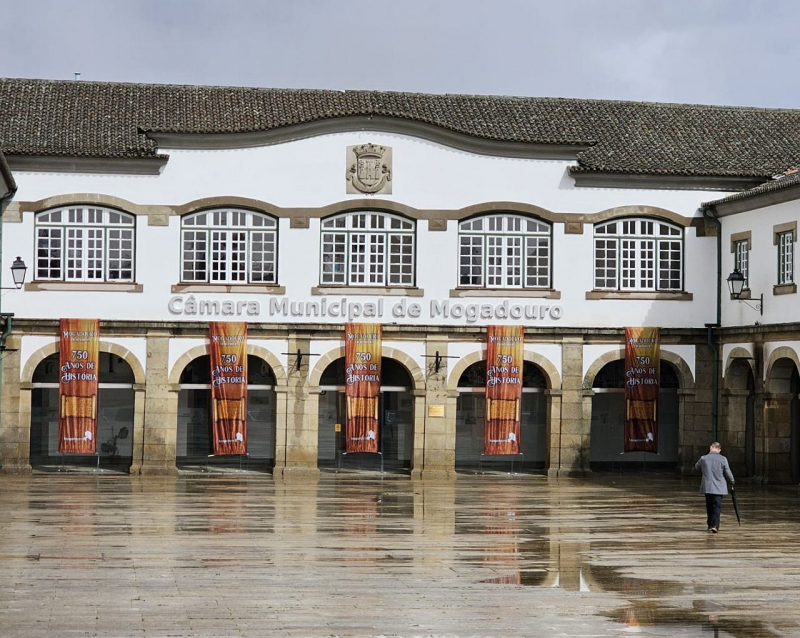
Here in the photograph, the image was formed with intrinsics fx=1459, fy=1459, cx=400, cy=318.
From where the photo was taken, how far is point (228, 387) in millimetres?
33375

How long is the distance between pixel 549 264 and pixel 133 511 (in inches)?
519

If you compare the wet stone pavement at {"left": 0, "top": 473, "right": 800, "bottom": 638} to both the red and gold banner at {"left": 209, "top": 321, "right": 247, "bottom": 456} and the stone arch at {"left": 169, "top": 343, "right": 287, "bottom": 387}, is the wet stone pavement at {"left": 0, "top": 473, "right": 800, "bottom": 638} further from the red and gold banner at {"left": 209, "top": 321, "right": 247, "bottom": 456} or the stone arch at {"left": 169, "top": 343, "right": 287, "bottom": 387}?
the stone arch at {"left": 169, "top": 343, "right": 287, "bottom": 387}

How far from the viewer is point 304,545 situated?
799 inches

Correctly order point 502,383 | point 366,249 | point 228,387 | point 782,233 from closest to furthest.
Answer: point 782,233, point 228,387, point 366,249, point 502,383

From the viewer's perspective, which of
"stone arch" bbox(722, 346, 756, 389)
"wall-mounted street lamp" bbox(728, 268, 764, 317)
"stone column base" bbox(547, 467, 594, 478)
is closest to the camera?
"wall-mounted street lamp" bbox(728, 268, 764, 317)

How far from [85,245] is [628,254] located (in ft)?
41.3

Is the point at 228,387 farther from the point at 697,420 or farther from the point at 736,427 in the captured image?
the point at 736,427

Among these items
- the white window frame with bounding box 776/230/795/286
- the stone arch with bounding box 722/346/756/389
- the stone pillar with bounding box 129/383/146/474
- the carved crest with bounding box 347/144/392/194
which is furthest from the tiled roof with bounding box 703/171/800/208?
the stone pillar with bounding box 129/383/146/474

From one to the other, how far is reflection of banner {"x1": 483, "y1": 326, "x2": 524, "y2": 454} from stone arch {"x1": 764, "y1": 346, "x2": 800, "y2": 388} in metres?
5.61

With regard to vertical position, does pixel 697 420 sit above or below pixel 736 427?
above

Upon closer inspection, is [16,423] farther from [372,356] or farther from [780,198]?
[780,198]

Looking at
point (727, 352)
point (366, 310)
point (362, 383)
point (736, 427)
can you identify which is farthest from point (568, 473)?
point (366, 310)

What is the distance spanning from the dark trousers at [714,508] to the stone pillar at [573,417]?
11.6m

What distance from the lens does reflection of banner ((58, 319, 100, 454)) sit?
32781mm
